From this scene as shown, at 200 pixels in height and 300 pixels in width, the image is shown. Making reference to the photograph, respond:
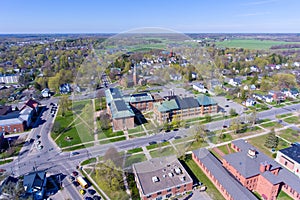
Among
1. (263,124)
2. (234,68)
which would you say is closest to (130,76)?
(263,124)

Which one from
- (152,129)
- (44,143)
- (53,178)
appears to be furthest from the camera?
(44,143)

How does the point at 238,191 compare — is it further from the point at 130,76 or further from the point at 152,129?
the point at 130,76

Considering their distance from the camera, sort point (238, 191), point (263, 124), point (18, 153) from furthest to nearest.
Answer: point (263, 124)
point (18, 153)
point (238, 191)

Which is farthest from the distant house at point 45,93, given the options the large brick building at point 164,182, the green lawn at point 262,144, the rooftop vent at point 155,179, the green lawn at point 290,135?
the green lawn at point 290,135

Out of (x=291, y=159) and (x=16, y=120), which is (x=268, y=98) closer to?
(x=291, y=159)

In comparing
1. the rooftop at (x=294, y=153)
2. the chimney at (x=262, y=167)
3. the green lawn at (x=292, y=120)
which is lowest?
the green lawn at (x=292, y=120)

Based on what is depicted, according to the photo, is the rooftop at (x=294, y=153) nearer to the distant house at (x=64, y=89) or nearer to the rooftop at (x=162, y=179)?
the rooftop at (x=162, y=179)

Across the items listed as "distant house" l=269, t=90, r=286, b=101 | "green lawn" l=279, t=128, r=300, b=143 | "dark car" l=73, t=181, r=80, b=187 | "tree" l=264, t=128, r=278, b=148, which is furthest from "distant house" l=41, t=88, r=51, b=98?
"distant house" l=269, t=90, r=286, b=101

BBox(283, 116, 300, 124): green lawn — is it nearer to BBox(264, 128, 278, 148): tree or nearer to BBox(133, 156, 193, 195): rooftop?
BBox(264, 128, 278, 148): tree
